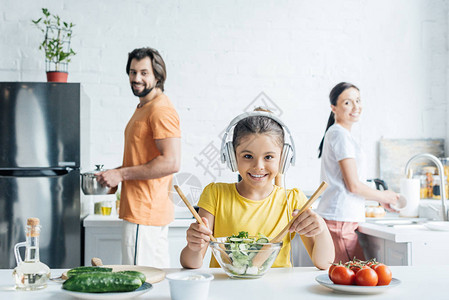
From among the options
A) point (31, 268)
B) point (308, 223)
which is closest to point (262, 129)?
point (308, 223)

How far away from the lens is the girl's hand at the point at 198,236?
1.37 metres

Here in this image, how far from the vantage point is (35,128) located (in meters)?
3.01

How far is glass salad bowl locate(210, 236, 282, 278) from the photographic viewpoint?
1.27m

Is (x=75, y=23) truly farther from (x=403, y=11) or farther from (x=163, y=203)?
(x=403, y=11)

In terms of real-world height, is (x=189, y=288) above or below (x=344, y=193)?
below

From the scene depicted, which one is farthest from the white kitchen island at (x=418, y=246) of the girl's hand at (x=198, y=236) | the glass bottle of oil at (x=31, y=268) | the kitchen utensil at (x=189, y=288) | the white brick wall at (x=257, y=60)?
the glass bottle of oil at (x=31, y=268)

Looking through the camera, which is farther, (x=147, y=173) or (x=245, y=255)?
(x=147, y=173)

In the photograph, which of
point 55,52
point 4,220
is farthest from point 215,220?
point 55,52

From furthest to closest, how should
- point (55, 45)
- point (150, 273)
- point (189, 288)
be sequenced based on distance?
point (55, 45)
point (150, 273)
point (189, 288)

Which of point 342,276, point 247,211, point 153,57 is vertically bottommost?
point 342,276

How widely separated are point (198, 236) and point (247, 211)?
37 cm

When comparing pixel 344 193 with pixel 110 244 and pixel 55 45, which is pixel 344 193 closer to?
pixel 110 244

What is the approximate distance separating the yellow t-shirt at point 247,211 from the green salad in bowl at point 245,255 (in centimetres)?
34

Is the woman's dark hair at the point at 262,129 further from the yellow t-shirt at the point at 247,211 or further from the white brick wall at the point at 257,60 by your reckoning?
the white brick wall at the point at 257,60
